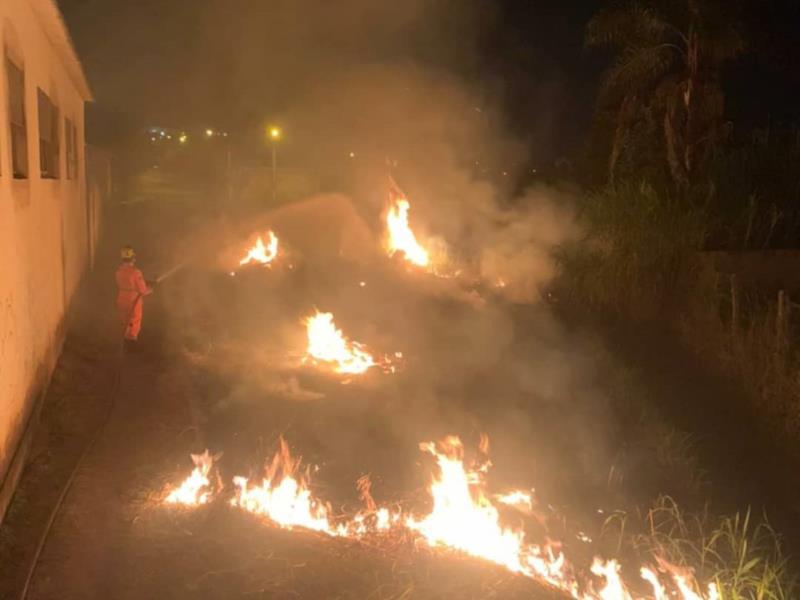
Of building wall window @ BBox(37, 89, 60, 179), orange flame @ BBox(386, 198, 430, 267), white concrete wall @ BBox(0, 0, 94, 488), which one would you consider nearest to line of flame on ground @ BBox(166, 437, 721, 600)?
white concrete wall @ BBox(0, 0, 94, 488)

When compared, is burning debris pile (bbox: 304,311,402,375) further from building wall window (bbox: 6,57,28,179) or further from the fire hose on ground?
building wall window (bbox: 6,57,28,179)

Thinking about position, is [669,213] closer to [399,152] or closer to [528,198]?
[528,198]

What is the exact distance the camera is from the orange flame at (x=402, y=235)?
12.5 m

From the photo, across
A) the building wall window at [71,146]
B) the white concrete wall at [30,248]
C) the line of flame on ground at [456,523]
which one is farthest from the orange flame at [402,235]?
the line of flame on ground at [456,523]

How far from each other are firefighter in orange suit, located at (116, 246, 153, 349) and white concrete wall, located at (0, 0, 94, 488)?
729mm

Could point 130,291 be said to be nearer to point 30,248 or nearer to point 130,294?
point 130,294

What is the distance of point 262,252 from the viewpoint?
13.1 meters

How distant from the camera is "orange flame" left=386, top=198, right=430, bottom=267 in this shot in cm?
1246

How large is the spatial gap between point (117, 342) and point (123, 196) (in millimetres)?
21411

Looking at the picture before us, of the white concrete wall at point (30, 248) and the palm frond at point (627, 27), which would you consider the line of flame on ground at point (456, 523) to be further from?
the palm frond at point (627, 27)

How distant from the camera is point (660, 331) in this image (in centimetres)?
961

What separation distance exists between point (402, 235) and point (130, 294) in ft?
16.5

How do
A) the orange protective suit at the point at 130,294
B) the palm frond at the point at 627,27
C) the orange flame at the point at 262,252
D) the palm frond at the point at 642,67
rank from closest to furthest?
the orange protective suit at the point at 130,294 < the palm frond at the point at 627,27 < the palm frond at the point at 642,67 < the orange flame at the point at 262,252

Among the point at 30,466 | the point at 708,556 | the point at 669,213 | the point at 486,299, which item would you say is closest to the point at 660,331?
the point at 669,213
